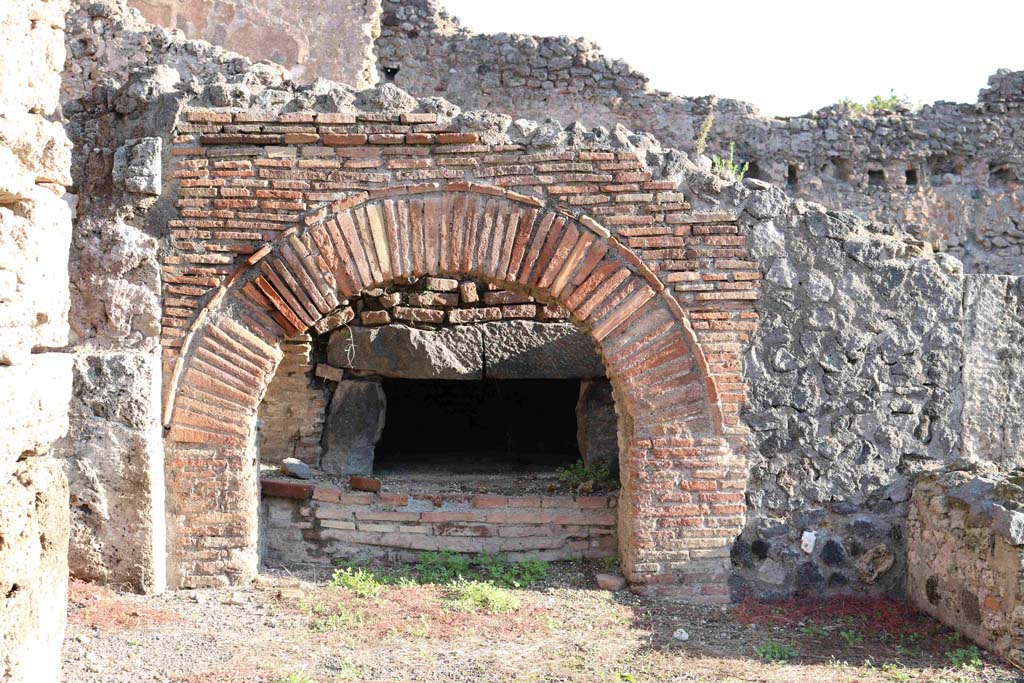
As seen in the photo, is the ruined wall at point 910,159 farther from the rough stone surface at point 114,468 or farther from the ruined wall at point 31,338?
the ruined wall at point 31,338

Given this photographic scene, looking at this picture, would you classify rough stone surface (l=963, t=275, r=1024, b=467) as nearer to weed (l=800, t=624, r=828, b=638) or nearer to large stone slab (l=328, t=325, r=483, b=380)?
weed (l=800, t=624, r=828, b=638)

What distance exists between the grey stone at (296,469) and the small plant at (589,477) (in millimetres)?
1707

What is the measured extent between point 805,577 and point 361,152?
3.42m

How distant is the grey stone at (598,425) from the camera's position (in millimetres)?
6648

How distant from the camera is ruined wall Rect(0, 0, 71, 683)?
2094 mm

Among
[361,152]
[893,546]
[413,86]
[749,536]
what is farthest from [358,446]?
[413,86]

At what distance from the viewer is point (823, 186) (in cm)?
1025

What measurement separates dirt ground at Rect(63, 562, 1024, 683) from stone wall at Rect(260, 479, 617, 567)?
415 millimetres

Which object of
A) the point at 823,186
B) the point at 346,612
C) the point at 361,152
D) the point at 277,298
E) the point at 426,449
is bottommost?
the point at 346,612

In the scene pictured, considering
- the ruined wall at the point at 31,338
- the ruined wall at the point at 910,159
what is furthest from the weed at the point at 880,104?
the ruined wall at the point at 31,338

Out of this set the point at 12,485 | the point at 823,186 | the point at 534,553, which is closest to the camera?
the point at 12,485

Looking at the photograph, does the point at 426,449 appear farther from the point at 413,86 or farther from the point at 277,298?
the point at 413,86

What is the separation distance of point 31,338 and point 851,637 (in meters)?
4.20

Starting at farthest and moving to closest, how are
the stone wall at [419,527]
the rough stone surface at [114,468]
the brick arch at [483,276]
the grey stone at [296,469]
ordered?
the grey stone at [296,469] → the stone wall at [419,527] → the brick arch at [483,276] → the rough stone surface at [114,468]
